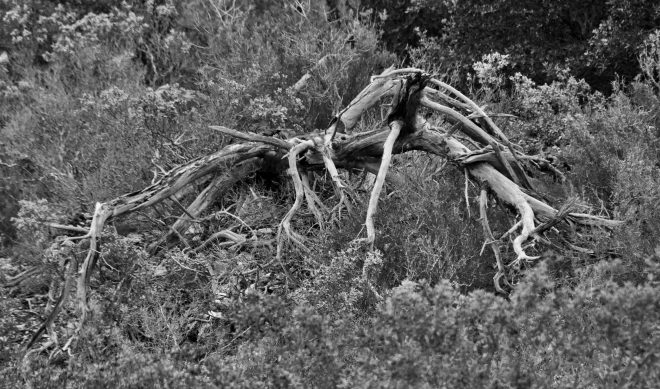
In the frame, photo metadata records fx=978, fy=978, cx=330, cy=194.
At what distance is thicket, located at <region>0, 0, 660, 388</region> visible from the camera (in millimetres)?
3691

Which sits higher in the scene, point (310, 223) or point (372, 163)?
point (372, 163)

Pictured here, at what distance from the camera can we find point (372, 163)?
21.8 feet

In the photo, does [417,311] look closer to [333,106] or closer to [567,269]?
[567,269]

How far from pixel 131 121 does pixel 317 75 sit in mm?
1874

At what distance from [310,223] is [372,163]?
65 cm

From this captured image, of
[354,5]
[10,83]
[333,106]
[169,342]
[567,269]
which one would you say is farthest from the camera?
[354,5]

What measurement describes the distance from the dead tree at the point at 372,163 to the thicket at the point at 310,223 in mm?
163

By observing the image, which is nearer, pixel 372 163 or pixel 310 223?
pixel 372 163

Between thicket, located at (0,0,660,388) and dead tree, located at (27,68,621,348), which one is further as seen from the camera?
dead tree, located at (27,68,621,348)

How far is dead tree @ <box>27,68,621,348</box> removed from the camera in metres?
5.75

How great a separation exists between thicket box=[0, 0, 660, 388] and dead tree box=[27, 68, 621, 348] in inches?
6.4

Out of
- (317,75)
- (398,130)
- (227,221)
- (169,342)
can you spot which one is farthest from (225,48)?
(169,342)

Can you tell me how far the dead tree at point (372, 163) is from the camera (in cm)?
575

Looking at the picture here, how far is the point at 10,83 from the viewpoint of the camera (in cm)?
998
